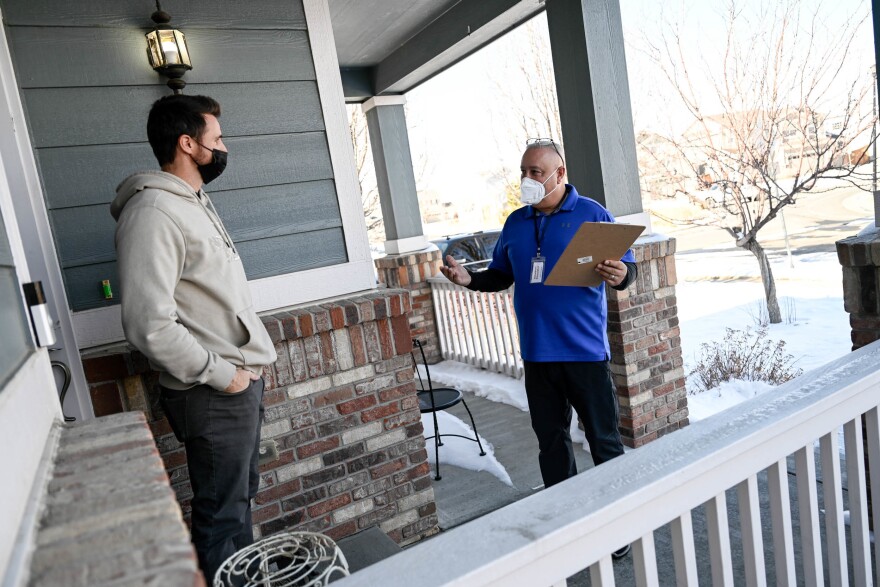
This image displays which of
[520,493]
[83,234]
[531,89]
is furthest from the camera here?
[531,89]

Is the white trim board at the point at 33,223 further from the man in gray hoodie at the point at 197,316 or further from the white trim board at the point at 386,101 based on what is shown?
the white trim board at the point at 386,101

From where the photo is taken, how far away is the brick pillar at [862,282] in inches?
82.7

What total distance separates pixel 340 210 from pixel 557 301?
1.12 metres

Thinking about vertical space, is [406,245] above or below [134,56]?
below

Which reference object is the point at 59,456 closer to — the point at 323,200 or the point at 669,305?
the point at 323,200

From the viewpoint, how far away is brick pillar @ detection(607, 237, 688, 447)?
11.4 ft

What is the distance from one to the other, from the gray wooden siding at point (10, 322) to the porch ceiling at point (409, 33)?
3.31 metres

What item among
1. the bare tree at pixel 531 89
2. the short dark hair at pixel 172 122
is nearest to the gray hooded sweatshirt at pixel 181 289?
the short dark hair at pixel 172 122

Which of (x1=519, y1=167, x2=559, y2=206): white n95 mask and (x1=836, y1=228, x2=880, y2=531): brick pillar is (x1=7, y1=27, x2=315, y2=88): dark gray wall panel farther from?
(x1=836, y1=228, x2=880, y2=531): brick pillar

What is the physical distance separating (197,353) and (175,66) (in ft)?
4.31

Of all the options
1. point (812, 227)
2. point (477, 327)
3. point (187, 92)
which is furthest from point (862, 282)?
point (812, 227)

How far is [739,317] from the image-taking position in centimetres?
730

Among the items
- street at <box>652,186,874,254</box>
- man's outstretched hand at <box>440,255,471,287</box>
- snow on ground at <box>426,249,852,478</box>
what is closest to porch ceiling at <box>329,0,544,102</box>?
man's outstretched hand at <box>440,255,471,287</box>

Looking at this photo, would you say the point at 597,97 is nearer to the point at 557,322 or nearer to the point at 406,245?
the point at 557,322
